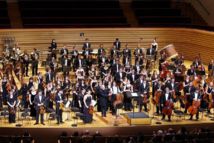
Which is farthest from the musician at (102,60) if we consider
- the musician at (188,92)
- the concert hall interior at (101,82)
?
the musician at (188,92)

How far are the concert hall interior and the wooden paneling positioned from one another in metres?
0.05

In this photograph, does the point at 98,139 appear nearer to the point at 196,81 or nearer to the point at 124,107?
the point at 124,107

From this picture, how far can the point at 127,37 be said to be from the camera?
27547 millimetres

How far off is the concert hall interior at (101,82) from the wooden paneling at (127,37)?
5 cm

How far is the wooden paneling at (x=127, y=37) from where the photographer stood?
26.2 m

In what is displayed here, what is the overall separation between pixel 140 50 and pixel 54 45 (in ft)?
13.1

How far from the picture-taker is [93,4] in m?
30.0

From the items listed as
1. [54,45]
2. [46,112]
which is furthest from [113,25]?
[46,112]

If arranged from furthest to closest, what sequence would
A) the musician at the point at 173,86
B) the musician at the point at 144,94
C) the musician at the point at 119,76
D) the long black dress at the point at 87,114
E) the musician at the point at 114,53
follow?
the musician at the point at 114,53, the musician at the point at 119,76, the musician at the point at 144,94, the musician at the point at 173,86, the long black dress at the point at 87,114

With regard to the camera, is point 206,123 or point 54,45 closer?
point 206,123

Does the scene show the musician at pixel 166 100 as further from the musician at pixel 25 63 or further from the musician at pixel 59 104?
the musician at pixel 25 63

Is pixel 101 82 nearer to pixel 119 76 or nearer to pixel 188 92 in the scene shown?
pixel 119 76

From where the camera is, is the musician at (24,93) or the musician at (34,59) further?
the musician at (34,59)

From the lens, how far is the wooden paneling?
2616 centimetres
